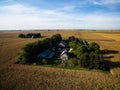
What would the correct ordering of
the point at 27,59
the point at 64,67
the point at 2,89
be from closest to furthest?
the point at 2,89 → the point at 64,67 → the point at 27,59

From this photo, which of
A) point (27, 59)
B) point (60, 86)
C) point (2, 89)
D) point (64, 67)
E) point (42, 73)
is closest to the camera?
point (2, 89)

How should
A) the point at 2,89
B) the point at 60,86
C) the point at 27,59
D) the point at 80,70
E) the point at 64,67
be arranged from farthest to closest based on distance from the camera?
1. the point at 27,59
2. the point at 64,67
3. the point at 80,70
4. the point at 60,86
5. the point at 2,89

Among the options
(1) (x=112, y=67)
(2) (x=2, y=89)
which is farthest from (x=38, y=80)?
(1) (x=112, y=67)

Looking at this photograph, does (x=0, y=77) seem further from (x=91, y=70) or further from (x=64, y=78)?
(x=91, y=70)

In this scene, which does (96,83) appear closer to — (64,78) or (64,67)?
(64,78)

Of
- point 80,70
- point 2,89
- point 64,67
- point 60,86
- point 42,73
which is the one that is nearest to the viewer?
point 2,89

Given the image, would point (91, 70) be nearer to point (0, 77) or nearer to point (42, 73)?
point (42, 73)

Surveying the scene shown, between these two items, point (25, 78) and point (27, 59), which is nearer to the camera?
point (25, 78)

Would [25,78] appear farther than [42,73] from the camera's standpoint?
No

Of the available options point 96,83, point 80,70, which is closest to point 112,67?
point 80,70
